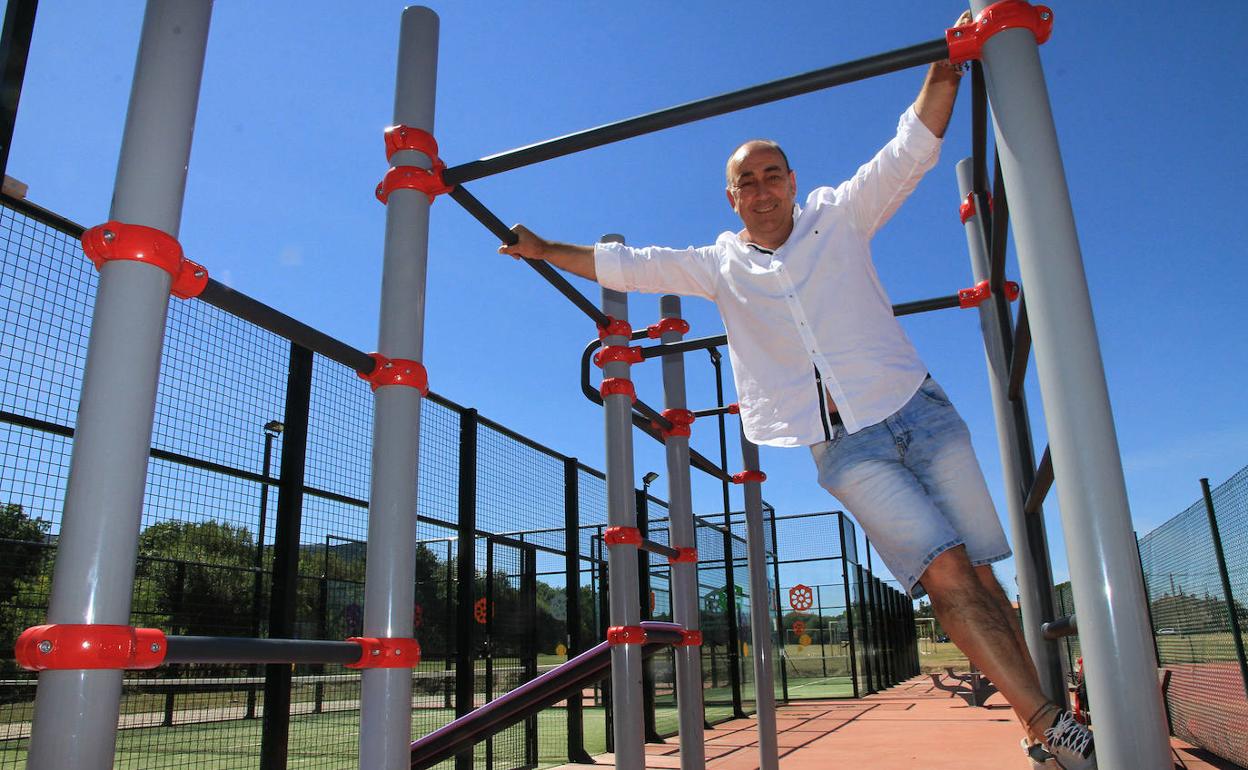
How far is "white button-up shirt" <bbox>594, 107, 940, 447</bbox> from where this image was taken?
1.97 meters

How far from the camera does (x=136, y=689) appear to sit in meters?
6.74

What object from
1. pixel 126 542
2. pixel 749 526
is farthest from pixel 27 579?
pixel 126 542

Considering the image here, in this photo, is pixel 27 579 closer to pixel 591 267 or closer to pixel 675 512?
pixel 675 512

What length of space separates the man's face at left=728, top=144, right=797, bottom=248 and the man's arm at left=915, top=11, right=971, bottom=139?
482 millimetres

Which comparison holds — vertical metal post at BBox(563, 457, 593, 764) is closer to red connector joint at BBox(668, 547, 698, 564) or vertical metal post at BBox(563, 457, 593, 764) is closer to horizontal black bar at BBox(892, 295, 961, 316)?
red connector joint at BBox(668, 547, 698, 564)

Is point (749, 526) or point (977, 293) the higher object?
point (977, 293)

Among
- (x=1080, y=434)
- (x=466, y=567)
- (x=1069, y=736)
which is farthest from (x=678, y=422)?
(x=466, y=567)

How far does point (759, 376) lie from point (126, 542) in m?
1.44

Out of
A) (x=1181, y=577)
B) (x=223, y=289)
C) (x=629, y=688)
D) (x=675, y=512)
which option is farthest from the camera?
(x=1181, y=577)

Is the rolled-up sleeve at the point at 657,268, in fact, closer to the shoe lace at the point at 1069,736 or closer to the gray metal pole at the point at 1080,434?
the gray metal pole at the point at 1080,434

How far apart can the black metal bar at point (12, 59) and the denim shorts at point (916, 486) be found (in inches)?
67.4

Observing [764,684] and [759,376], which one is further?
[764,684]

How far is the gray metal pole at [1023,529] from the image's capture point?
88.7 inches

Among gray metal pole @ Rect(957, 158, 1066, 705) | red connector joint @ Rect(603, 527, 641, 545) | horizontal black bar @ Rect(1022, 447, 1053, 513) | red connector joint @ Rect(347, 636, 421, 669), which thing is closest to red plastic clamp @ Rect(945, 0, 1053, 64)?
horizontal black bar @ Rect(1022, 447, 1053, 513)
